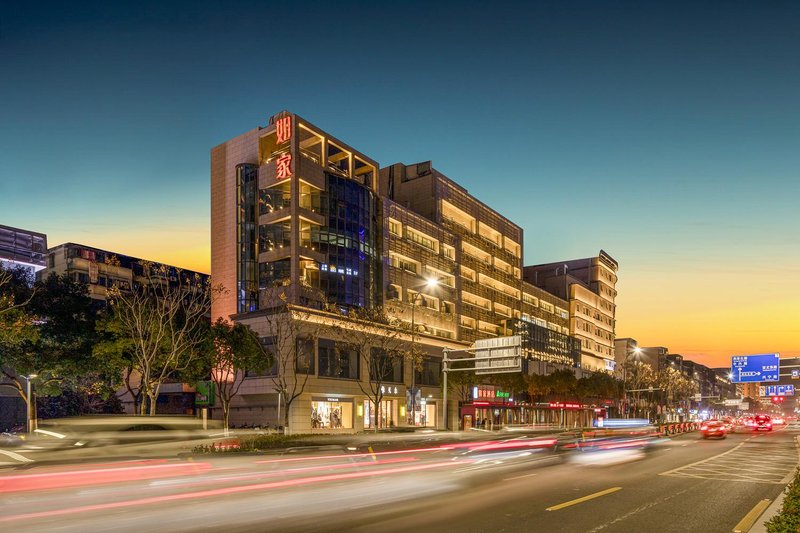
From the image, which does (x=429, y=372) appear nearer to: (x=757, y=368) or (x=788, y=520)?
(x=757, y=368)

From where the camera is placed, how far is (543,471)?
24141 mm

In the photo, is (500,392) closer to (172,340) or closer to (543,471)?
(172,340)

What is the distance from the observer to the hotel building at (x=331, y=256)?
200 feet

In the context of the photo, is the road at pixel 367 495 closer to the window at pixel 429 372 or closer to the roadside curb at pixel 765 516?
the roadside curb at pixel 765 516

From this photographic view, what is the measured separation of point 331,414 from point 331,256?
15.2 metres

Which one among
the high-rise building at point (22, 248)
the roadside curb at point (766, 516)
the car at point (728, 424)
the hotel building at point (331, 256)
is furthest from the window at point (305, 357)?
the high-rise building at point (22, 248)

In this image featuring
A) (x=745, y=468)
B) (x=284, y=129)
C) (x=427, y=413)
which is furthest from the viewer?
(x=427, y=413)

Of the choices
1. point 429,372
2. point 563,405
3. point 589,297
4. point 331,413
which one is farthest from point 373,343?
point 589,297

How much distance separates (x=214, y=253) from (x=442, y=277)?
27.6 meters

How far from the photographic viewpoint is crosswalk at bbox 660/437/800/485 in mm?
21891

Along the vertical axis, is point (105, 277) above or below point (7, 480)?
above

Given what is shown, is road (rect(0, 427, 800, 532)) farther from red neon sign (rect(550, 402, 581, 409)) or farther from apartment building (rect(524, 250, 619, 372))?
apartment building (rect(524, 250, 619, 372))

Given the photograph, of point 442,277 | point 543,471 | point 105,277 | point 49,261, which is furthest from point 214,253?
point 543,471

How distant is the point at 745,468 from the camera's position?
25.5m
